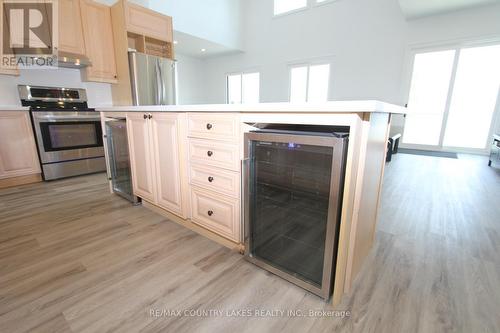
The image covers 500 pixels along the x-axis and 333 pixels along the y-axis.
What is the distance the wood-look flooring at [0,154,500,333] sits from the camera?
39.8 inches

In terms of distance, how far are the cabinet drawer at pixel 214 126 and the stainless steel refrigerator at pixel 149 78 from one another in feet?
6.63

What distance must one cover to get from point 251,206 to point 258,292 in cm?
45

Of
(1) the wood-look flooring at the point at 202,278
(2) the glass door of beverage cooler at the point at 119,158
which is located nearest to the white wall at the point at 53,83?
(2) the glass door of beverage cooler at the point at 119,158

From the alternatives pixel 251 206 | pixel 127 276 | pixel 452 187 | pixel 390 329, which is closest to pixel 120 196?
pixel 127 276

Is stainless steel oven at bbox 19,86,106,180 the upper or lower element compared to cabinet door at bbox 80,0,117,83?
lower

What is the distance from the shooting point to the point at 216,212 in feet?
5.01

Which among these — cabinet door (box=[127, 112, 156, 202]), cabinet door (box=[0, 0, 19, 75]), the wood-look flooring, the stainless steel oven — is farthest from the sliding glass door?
cabinet door (box=[0, 0, 19, 75])

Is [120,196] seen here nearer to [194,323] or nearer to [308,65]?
[194,323]

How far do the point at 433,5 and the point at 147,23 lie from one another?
16.0 ft

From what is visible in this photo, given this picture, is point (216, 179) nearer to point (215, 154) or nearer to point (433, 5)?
point (215, 154)

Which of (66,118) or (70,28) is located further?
(66,118)

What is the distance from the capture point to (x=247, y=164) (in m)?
1.25

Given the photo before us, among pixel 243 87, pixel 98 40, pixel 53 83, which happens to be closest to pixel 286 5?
pixel 243 87

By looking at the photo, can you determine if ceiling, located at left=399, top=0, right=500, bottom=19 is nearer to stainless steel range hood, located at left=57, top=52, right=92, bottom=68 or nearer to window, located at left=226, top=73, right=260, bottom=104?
window, located at left=226, top=73, right=260, bottom=104
